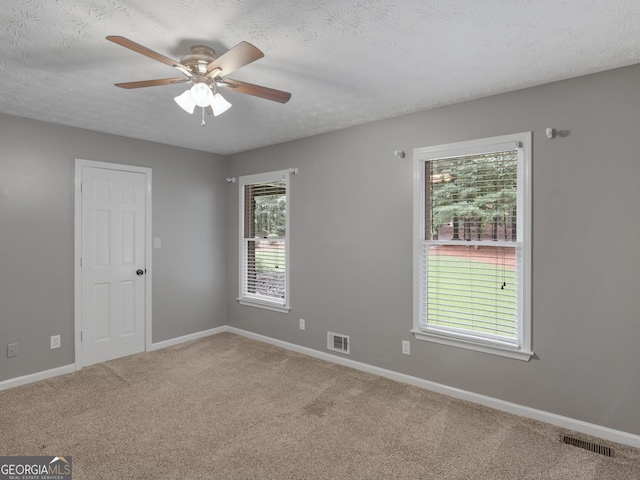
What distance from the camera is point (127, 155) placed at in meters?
4.18

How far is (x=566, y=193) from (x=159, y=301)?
428 cm

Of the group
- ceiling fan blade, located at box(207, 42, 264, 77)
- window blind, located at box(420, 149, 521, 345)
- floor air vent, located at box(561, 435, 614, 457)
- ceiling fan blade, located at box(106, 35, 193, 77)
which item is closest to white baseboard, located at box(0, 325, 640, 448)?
floor air vent, located at box(561, 435, 614, 457)

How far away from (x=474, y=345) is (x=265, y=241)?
275cm

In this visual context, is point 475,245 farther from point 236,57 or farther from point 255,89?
point 236,57

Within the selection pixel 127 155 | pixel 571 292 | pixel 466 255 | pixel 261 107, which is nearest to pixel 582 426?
pixel 571 292

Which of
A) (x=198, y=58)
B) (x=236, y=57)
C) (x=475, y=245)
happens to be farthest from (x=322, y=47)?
(x=475, y=245)

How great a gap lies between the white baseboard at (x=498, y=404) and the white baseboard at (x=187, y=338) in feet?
4.39

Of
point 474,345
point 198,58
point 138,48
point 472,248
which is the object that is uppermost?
point 198,58

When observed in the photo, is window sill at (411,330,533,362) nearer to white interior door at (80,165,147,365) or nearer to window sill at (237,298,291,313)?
window sill at (237,298,291,313)

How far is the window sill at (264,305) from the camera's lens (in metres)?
4.49

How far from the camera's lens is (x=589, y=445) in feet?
8.01

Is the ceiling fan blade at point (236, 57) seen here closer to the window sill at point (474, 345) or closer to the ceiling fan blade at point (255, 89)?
the ceiling fan blade at point (255, 89)

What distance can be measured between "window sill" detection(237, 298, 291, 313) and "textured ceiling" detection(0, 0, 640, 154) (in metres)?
2.31

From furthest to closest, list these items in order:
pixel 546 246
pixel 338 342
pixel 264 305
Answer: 1. pixel 264 305
2. pixel 338 342
3. pixel 546 246
